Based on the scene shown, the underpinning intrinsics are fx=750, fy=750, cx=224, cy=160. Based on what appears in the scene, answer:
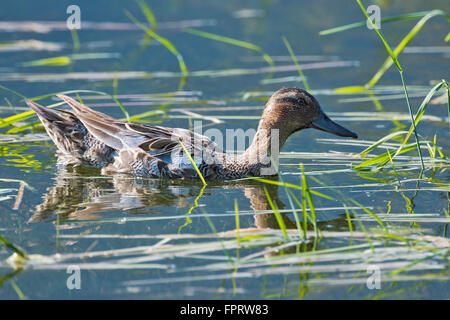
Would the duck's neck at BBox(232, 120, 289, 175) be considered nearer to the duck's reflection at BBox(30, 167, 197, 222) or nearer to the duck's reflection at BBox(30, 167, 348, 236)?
the duck's reflection at BBox(30, 167, 348, 236)

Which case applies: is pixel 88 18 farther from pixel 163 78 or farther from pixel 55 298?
pixel 55 298

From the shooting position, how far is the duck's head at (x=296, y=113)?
7.24 metres

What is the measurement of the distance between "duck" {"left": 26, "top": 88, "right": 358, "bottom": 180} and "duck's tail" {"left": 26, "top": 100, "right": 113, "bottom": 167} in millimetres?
10

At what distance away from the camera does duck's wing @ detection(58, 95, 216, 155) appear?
24.2ft

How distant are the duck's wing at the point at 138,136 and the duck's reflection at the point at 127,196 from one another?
34 centimetres

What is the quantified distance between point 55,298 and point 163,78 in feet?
22.3

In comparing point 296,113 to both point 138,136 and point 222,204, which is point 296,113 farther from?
point 138,136

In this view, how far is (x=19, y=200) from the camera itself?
6.25 metres

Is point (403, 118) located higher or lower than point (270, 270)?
higher

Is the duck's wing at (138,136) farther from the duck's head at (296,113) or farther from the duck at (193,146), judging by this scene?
the duck's head at (296,113)

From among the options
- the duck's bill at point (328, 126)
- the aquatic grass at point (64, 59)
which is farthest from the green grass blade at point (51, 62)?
the duck's bill at point (328, 126)

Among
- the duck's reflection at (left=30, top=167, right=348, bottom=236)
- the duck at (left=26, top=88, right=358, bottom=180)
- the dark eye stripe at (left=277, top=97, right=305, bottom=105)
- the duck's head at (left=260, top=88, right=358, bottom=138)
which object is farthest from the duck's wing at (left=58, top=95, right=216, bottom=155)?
the dark eye stripe at (left=277, top=97, right=305, bottom=105)

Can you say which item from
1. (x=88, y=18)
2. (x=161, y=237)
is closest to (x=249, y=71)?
(x=88, y=18)

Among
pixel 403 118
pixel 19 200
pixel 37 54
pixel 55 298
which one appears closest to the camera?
pixel 55 298
